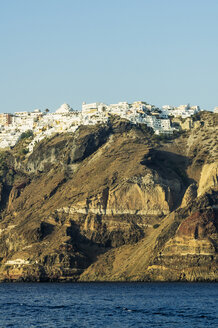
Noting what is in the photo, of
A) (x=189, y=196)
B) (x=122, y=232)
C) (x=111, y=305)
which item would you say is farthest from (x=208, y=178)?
(x=111, y=305)

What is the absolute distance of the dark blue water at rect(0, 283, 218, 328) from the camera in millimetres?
97938

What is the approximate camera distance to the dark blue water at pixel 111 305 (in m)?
97.9

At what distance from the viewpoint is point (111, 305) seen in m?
118

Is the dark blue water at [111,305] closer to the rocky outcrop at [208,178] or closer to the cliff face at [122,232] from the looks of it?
the cliff face at [122,232]

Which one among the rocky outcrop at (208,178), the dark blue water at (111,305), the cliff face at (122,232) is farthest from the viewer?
the rocky outcrop at (208,178)

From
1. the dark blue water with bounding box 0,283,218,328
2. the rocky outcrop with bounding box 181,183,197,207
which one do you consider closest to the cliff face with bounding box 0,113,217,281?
the rocky outcrop with bounding box 181,183,197,207

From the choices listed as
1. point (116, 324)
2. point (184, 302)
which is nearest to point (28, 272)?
point (184, 302)

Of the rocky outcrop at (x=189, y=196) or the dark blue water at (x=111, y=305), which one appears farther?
the rocky outcrop at (x=189, y=196)

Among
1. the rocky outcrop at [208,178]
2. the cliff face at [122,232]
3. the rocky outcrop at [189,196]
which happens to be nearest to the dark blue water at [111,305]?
the cliff face at [122,232]

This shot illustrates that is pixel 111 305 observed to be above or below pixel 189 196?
below

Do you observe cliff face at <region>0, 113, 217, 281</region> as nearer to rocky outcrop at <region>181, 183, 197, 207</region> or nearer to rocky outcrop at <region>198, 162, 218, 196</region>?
rocky outcrop at <region>198, 162, 218, 196</region>

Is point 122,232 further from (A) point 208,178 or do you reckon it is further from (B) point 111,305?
(B) point 111,305

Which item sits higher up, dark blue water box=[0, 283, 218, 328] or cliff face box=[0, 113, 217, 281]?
cliff face box=[0, 113, 217, 281]

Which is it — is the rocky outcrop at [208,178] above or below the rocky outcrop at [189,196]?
above
